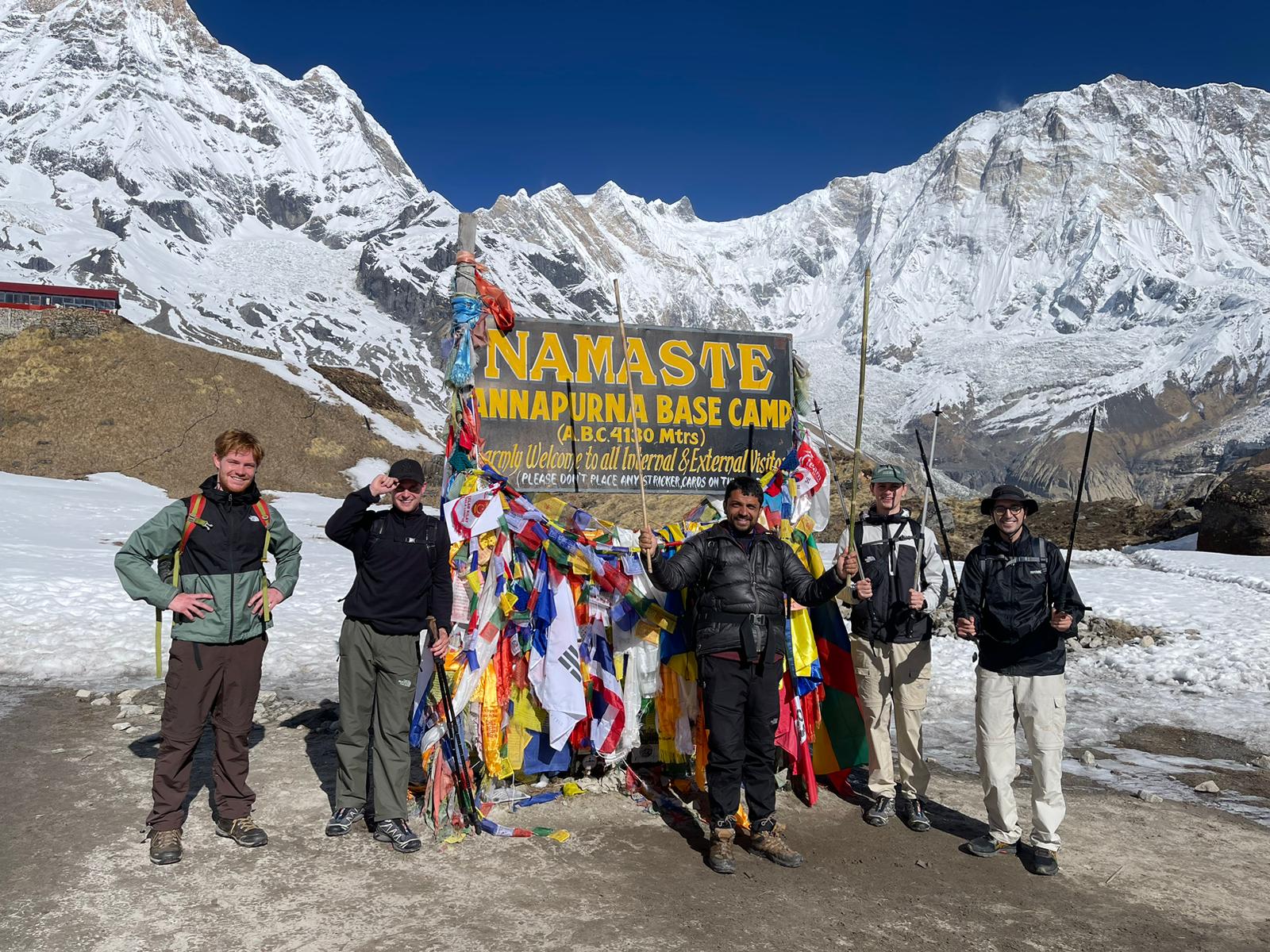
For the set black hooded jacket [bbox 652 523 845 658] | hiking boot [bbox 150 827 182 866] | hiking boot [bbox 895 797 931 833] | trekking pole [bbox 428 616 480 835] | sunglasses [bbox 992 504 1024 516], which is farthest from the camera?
hiking boot [bbox 895 797 931 833]

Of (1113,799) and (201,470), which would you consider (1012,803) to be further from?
(201,470)

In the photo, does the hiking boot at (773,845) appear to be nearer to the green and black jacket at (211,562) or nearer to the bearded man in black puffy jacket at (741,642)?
the bearded man in black puffy jacket at (741,642)

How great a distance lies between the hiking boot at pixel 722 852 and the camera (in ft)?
16.6

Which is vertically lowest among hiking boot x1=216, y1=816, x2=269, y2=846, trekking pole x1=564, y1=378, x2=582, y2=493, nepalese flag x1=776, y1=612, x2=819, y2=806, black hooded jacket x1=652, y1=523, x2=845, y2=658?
hiking boot x1=216, y1=816, x2=269, y2=846

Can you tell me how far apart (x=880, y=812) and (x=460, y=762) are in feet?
8.73

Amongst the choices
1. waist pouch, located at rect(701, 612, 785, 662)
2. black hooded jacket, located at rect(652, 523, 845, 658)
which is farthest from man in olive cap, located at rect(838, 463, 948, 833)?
waist pouch, located at rect(701, 612, 785, 662)

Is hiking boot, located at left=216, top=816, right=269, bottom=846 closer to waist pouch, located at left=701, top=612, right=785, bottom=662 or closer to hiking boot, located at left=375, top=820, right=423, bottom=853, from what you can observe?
hiking boot, located at left=375, top=820, right=423, bottom=853

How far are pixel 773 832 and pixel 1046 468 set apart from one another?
189 metres

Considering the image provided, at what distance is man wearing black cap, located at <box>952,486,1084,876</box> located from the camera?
5.25 meters

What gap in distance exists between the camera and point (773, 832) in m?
5.35

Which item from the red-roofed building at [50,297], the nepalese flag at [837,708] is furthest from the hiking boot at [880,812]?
the red-roofed building at [50,297]

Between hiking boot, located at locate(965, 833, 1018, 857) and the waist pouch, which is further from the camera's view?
hiking boot, located at locate(965, 833, 1018, 857)

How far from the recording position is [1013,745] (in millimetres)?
5410

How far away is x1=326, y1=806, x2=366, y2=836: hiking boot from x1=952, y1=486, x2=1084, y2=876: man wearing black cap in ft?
11.8
